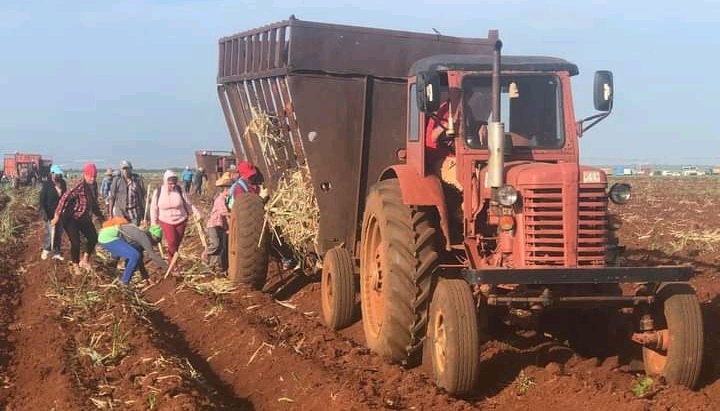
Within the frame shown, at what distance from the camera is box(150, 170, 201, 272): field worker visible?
473 inches

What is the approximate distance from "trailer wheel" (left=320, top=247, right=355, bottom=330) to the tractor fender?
6.09 ft

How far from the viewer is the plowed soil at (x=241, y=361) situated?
19.7ft

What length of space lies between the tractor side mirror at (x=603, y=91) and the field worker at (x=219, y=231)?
634 cm

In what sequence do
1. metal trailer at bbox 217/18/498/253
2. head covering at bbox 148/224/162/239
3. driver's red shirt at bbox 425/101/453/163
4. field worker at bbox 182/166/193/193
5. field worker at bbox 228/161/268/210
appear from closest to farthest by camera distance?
driver's red shirt at bbox 425/101/453/163 < metal trailer at bbox 217/18/498/253 < field worker at bbox 228/161/268/210 < head covering at bbox 148/224/162/239 < field worker at bbox 182/166/193/193

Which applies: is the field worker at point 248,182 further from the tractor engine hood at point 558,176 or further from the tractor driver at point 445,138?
the tractor engine hood at point 558,176

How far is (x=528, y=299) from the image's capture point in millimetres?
6012

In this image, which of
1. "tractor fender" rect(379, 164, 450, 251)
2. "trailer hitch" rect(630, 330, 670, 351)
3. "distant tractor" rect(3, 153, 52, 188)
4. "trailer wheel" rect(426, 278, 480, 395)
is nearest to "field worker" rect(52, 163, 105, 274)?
"tractor fender" rect(379, 164, 450, 251)

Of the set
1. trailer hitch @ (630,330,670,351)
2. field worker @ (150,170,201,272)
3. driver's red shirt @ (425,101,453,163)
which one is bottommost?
trailer hitch @ (630,330,670,351)

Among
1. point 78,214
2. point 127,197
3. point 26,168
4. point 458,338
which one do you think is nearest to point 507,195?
point 458,338

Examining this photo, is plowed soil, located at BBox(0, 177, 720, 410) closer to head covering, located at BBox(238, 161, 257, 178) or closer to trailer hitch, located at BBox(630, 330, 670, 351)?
trailer hitch, located at BBox(630, 330, 670, 351)

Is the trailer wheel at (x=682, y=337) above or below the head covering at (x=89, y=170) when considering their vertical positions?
below

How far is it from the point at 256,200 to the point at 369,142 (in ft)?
6.63

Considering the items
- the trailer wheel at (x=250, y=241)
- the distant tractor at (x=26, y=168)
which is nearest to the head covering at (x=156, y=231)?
the trailer wheel at (x=250, y=241)

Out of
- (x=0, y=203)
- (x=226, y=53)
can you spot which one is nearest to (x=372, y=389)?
(x=226, y=53)
